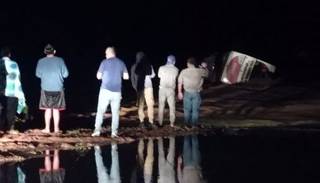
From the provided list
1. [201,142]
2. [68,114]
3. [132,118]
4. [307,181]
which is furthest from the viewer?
[68,114]

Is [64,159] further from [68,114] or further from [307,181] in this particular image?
[68,114]

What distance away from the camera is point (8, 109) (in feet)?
46.5

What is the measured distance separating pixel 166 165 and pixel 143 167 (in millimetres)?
411

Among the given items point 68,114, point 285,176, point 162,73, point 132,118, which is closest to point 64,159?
point 285,176

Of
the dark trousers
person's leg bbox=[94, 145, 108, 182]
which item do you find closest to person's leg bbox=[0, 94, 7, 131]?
the dark trousers

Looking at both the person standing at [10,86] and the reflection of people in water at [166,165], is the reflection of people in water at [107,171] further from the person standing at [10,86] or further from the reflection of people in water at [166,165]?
the person standing at [10,86]

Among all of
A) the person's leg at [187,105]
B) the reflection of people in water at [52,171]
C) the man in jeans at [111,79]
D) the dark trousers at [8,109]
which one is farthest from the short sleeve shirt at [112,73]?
the person's leg at [187,105]

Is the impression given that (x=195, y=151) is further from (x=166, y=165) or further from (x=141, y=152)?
(x=166, y=165)

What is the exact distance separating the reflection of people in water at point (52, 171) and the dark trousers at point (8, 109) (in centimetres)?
256

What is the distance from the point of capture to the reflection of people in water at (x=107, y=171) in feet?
32.2

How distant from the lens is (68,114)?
71.4ft

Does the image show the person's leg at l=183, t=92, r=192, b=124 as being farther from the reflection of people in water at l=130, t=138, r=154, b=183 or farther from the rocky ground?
the reflection of people in water at l=130, t=138, r=154, b=183

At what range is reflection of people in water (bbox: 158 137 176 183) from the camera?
9.84 meters

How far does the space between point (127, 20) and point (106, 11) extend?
1329 mm
